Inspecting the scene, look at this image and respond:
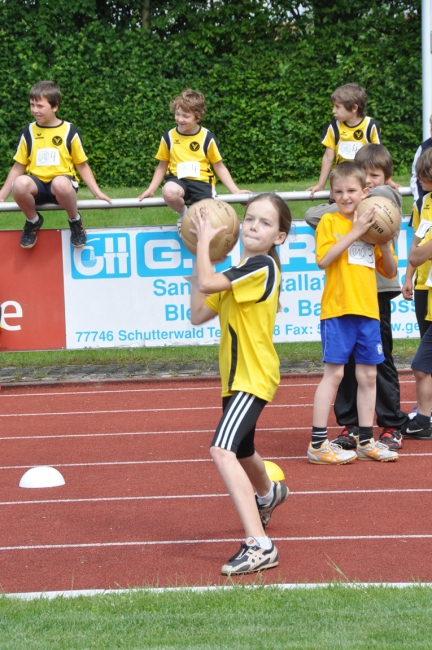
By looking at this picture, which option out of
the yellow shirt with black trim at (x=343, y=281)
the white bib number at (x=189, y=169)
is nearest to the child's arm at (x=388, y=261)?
the yellow shirt with black trim at (x=343, y=281)

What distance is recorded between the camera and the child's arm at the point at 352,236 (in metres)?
6.41

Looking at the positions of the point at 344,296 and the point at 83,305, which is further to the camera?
the point at 83,305

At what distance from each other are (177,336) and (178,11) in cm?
1435

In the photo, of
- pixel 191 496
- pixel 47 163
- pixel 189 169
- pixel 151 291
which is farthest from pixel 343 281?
pixel 47 163

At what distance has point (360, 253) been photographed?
680 centimetres

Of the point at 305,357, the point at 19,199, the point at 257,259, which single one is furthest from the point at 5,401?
the point at 257,259

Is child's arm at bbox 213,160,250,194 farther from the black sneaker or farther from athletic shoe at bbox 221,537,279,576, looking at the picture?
athletic shoe at bbox 221,537,279,576

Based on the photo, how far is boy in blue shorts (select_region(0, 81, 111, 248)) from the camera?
9906mm

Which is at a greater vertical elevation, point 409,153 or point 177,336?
point 409,153

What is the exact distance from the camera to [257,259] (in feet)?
16.3

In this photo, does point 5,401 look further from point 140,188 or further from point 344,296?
point 140,188

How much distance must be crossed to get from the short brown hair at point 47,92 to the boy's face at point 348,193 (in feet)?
14.1

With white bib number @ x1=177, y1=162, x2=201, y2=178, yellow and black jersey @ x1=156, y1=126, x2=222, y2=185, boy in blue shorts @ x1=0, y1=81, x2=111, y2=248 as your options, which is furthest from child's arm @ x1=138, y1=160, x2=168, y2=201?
boy in blue shorts @ x1=0, y1=81, x2=111, y2=248

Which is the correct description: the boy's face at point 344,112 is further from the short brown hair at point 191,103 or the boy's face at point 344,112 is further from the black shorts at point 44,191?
the black shorts at point 44,191
